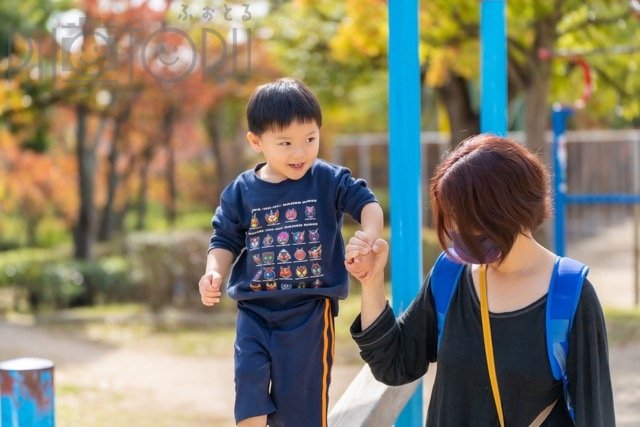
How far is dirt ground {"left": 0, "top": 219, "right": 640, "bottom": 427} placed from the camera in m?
6.51

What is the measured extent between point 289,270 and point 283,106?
1.33 feet

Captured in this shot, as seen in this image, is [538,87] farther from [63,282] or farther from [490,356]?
[490,356]

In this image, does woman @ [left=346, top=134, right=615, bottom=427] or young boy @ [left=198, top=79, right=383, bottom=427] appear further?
young boy @ [left=198, top=79, right=383, bottom=427]

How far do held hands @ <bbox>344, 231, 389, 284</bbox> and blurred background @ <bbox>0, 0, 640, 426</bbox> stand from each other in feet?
7.13

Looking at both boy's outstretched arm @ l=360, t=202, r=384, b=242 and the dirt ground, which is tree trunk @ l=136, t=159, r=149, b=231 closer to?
the dirt ground

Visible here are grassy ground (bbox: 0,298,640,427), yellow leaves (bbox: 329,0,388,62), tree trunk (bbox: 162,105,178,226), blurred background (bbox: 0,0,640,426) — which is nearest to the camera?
grassy ground (bbox: 0,298,640,427)

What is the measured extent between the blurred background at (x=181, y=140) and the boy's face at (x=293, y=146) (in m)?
1.85

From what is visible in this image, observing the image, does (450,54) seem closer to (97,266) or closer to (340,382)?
(340,382)

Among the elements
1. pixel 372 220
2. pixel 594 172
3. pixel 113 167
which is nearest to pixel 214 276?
pixel 372 220

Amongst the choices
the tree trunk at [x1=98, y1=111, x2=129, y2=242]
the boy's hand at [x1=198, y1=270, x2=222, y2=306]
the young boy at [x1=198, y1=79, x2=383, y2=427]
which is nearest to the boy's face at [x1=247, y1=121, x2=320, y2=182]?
the young boy at [x1=198, y1=79, x2=383, y2=427]

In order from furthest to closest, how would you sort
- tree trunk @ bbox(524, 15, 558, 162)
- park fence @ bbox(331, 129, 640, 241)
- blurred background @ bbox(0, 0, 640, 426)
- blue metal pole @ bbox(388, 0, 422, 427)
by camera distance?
park fence @ bbox(331, 129, 640, 241), tree trunk @ bbox(524, 15, 558, 162), blurred background @ bbox(0, 0, 640, 426), blue metal pole @ bbox(388, 0, 422, 427)

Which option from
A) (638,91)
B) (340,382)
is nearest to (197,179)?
(638,91)

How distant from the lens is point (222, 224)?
2.76 m

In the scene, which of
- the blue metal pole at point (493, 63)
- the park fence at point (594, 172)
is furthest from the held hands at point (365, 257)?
the park fence at point (594, 172)
